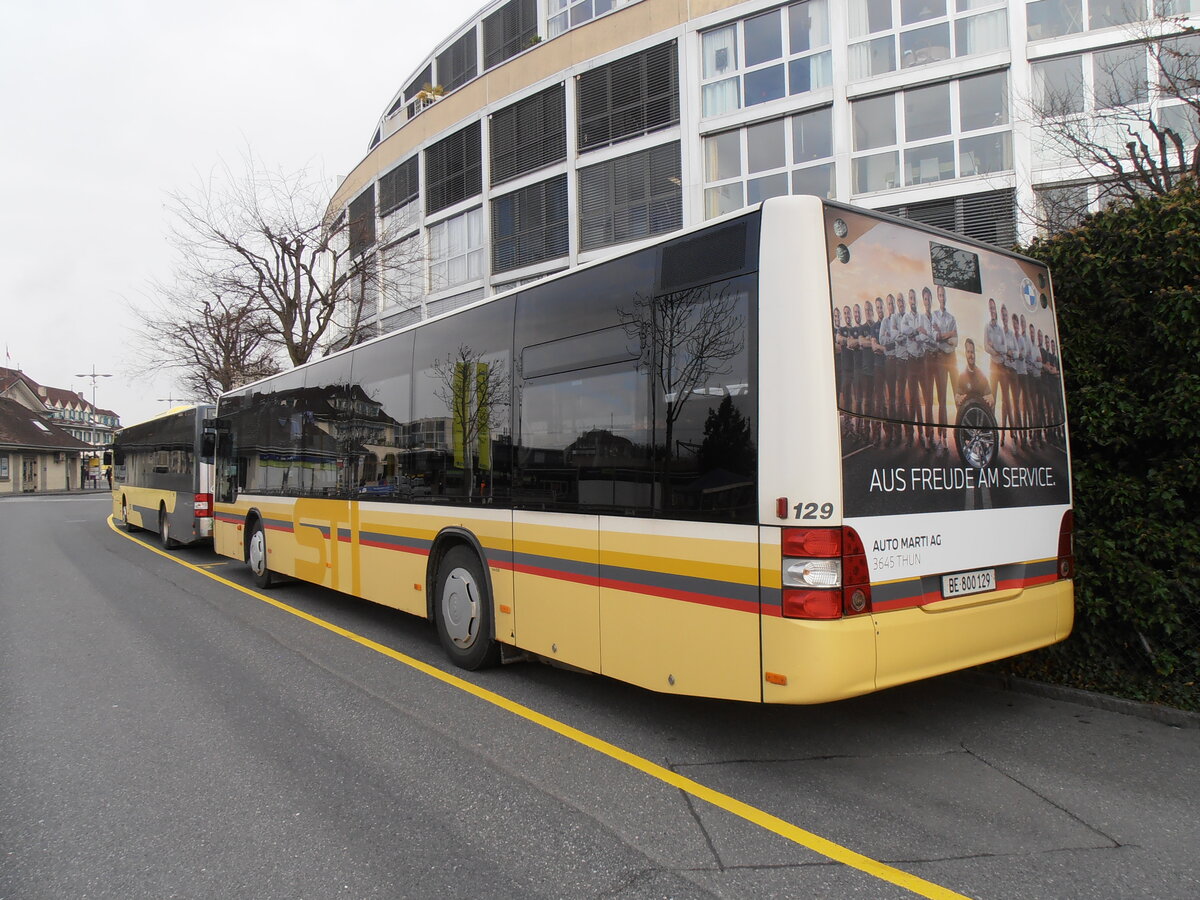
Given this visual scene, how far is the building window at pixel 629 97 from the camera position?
20.7 metres

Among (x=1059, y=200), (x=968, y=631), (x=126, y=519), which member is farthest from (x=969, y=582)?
(x=126, y=519)

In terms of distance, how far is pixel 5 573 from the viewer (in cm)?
1285

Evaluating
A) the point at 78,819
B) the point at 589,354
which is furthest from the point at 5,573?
the point at 589,354

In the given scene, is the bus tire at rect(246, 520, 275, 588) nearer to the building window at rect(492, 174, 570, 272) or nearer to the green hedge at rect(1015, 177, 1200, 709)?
the green hedge at rect(1015, 177, 1200, 709)

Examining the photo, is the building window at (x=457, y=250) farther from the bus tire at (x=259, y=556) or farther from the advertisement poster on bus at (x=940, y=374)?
the advertisement poster on bus at (x=940, y=374)

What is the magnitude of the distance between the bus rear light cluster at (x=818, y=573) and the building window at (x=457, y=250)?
76.6 ft

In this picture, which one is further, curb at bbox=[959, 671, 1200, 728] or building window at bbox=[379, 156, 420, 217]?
building window at bbox=[379, 156, 420, 217]

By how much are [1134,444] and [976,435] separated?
1.75 m

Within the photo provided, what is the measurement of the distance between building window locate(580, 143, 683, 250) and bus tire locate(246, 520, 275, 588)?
13.3 m

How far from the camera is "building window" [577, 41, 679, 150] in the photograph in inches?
815

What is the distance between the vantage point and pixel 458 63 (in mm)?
29250

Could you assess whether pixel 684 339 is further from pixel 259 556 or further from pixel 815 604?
pixel 259 556

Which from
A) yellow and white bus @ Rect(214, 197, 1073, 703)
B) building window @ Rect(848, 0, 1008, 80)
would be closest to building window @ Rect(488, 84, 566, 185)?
building window @ Rect(848, 0, 1008, 80)

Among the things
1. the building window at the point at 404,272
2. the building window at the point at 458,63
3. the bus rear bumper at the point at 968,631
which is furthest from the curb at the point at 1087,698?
the building window at the point at 458,63
